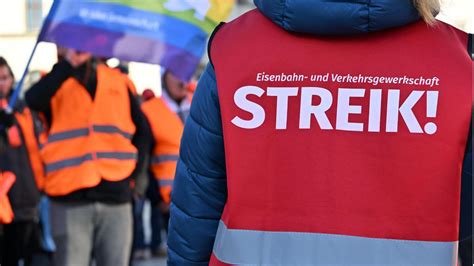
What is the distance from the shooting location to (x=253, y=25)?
8.84 ft

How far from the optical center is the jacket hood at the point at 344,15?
2479mm

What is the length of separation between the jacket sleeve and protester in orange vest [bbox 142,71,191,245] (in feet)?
19.3

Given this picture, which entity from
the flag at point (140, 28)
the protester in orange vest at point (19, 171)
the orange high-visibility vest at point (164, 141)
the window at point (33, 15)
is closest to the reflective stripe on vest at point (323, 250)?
the flag at point (140, 28)

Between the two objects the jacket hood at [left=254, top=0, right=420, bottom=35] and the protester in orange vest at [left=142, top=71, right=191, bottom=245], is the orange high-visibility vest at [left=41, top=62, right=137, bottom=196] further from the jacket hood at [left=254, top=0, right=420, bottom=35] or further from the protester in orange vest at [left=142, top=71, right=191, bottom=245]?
the jacket hood at [left=254, top=0, right=420, bottom=35]

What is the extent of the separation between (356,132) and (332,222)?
0.22m

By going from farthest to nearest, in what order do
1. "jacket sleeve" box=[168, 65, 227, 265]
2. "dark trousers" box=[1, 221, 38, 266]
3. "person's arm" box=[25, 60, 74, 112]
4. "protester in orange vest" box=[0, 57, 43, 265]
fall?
"dark trousers" box=[1, 221, 38, 266], "protester in orange vest" box=[0, 57, 43, 265], "person's arm" box=[25, 60, 74, 112], "jacket sleeve" box=[168, 65, 227, 265]

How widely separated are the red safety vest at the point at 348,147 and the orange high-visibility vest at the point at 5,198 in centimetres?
514

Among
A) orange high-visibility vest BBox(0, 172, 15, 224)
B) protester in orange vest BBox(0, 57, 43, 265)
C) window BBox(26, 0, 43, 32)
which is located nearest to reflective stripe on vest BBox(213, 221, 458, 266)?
orange high-visibility vest BBox(0, 172, 15, 224)

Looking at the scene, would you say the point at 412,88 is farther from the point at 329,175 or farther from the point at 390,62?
the point at 329,175

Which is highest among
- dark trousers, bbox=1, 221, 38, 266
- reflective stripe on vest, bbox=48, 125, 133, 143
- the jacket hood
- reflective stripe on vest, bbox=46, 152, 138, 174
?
the jacket hood

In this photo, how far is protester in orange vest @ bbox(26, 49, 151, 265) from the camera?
Result: 643cm

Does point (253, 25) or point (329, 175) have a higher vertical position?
point (253, 25)

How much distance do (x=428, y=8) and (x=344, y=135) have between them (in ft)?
1.18

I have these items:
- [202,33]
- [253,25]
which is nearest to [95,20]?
[202,33]
